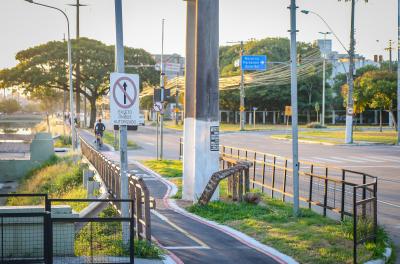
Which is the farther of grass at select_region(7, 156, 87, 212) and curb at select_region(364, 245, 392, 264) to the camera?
grass at select_region(7, 156, 87, 212)

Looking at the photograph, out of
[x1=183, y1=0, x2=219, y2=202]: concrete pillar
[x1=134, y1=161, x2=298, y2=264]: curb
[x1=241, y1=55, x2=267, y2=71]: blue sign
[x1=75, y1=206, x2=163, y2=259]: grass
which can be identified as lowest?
[x1=134, y1=161, x2=298, y2=264]: curb

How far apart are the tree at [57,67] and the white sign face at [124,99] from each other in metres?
64.4

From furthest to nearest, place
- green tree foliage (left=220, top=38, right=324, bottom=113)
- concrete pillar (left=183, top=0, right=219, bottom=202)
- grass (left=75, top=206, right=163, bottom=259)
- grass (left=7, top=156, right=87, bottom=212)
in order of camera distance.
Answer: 1. green tree foliage (left=220, top=38, right=324, bottom=113)
2. grass (left=7, top=156, right=87, bottom=212)
3. concrete pillar (left=183, top=0, right=219, bottom=202)
4. grass (left=75, top=206, right=163, bottom=259)

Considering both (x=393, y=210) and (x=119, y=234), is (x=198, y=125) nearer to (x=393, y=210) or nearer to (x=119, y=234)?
(x=393, y=210)

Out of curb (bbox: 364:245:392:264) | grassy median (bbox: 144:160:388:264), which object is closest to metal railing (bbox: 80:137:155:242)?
grassy median (bbox: 144:160:388:264)

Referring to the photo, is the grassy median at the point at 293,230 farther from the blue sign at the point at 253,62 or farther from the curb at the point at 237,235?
the blue sign at the point at 253,62

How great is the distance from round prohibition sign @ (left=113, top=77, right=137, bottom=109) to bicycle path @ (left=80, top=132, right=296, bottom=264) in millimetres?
2744

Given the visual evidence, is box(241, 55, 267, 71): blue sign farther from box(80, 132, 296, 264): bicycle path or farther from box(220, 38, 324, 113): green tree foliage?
box(80, 132, 296, 264): bicycle path

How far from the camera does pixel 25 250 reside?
9.66 m

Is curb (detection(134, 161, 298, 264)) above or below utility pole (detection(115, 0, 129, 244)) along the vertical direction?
below

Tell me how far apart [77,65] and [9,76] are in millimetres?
8548

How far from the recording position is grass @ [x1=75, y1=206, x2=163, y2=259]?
10.3 metres

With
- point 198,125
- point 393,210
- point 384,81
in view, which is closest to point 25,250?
point 198,125

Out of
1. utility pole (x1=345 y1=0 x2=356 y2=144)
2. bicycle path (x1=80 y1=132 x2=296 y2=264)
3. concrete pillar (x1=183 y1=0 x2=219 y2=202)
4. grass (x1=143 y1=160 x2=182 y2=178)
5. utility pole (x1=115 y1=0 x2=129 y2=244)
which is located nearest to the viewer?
bicycle path (x1=80 y1=132 x2=296 y2=264)
